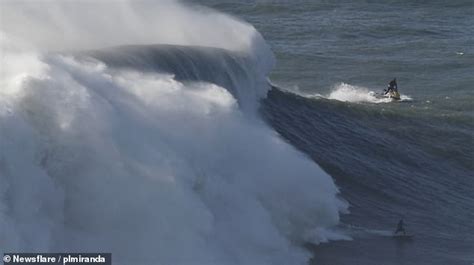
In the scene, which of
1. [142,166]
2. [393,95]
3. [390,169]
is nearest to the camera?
[142,166]

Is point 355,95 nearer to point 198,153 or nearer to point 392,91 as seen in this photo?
point 392,91

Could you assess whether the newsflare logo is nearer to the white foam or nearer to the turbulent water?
the turbulent water

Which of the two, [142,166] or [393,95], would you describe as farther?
[393,95]

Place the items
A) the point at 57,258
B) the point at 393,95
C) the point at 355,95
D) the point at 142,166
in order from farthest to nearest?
the point at 355,95 < the point at 393,95 < the point at 142,166 < the point at 57,258

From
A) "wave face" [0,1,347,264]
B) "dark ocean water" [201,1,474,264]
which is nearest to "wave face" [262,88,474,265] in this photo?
"dark ocean water" [201,1,474,264]

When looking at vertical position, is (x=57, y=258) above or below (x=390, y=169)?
below

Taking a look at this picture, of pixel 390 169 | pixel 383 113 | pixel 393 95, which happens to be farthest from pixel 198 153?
pixel 393 95

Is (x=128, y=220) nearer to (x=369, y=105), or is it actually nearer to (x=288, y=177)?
(x=288, y=177)

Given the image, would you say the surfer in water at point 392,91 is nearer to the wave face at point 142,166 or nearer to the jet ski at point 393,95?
the jet ski at point 393,95
